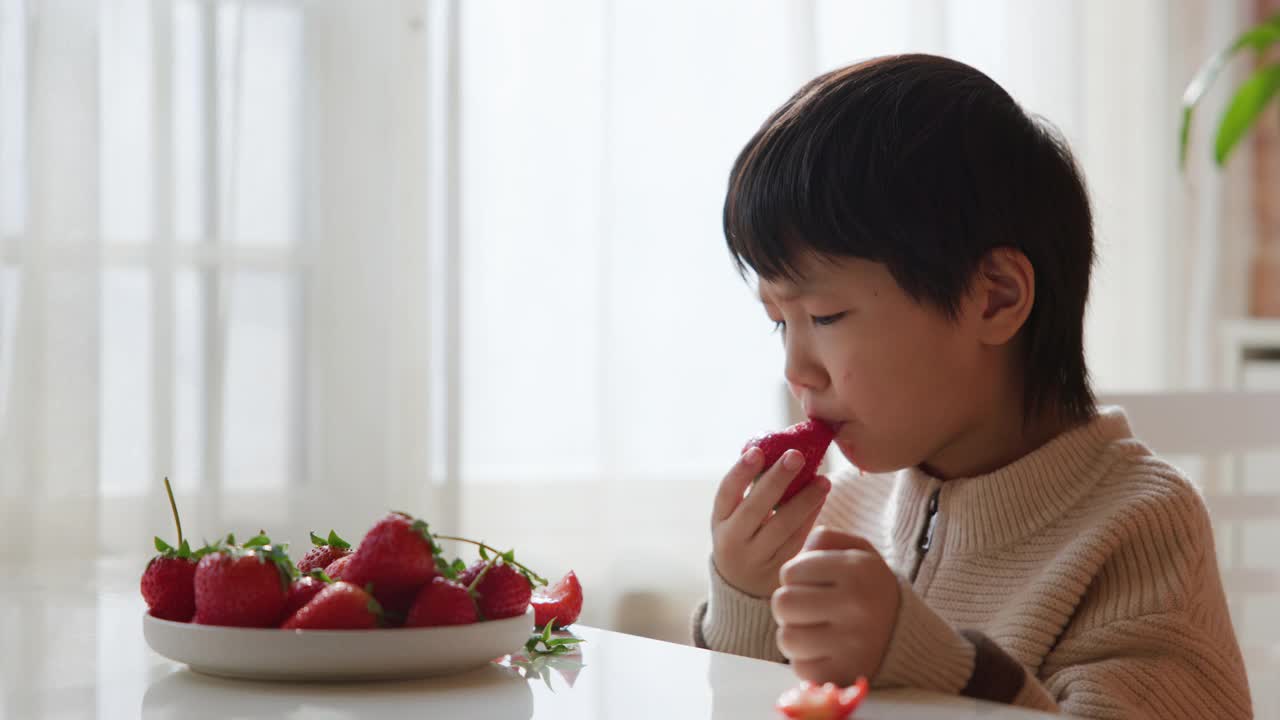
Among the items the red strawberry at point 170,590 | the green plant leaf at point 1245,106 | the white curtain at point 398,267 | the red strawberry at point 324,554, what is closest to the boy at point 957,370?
the red strawberry at point 324,554

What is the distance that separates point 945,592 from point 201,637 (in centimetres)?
67

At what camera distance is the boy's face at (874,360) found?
107 cm

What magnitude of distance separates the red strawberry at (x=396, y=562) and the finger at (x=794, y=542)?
0.46 m

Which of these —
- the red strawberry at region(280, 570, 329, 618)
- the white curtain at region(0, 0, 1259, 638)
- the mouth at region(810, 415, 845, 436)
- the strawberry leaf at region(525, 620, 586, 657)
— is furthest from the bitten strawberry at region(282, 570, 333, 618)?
the white curtain at region(0, 0, 1259, 638)

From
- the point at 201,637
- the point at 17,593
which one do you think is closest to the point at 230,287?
the point at 17,593

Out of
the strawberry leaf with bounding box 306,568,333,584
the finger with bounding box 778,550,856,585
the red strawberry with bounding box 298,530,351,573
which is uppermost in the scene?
the finger with bounding box 778,550,856,585

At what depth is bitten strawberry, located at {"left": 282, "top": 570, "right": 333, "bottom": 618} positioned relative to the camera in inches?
26.6

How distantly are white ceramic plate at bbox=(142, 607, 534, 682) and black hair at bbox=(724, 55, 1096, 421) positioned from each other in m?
0.52

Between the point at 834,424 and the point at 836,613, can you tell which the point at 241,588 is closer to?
the point at 836,613

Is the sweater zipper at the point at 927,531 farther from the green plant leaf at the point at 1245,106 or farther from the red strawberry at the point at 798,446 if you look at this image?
the green plant leaf at the point at 1245,106

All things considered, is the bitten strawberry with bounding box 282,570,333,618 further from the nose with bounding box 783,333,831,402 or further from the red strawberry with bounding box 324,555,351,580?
the nose with bounding box 783,333,831,402

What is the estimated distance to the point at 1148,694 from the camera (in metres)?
0.90

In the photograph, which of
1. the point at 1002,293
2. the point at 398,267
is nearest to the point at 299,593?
the point at 1002,293

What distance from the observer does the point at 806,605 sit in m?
0.69
